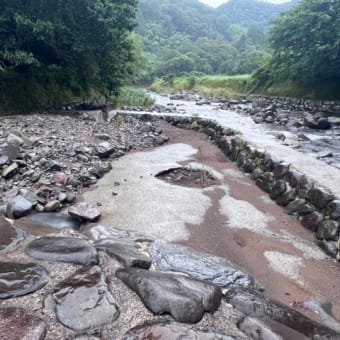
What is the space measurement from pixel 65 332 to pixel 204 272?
1.65 meters

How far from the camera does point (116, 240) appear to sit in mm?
3996

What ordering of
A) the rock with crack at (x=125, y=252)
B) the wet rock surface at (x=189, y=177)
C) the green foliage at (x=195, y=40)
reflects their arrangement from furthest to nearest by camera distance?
the green foliage at (x=195, y=40) → the wet rock surface at (x=189, y=177) → the rock with crack at (x=125, y=252)

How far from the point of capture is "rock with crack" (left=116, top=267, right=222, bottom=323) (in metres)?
2.61

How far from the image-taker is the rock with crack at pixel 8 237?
3363 mm

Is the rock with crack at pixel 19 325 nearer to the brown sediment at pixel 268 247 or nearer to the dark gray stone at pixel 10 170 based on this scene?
the brown sediment at pixel 268 247

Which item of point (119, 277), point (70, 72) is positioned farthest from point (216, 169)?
point (70, 72)

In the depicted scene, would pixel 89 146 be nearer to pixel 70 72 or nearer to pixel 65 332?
pixel 65 332

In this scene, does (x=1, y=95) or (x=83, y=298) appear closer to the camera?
(x=83, y=298)

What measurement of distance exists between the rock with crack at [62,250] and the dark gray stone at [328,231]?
3258mm

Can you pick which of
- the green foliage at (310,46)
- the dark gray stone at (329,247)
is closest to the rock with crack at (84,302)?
the dark gray stone at (329,247)

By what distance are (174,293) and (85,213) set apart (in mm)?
2608

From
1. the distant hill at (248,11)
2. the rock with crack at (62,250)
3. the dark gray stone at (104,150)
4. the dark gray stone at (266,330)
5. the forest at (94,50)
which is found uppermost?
the distant hill at (248,11)

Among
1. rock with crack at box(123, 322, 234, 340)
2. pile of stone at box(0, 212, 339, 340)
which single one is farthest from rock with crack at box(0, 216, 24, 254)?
rock with crack at box(123, 322, 234, 340)

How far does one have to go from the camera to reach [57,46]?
14.3m
